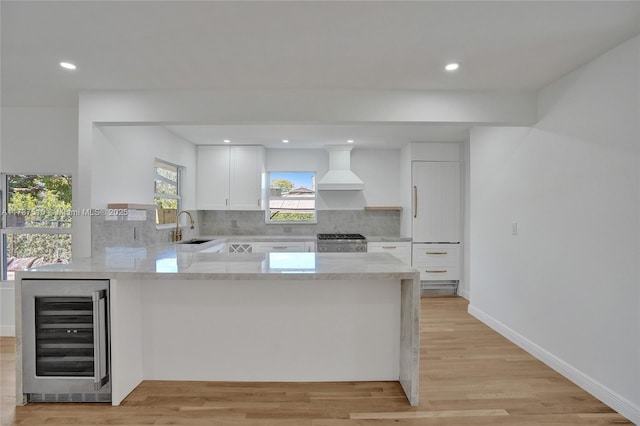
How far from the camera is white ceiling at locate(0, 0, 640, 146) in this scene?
1.73 meters

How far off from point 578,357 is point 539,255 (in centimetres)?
83

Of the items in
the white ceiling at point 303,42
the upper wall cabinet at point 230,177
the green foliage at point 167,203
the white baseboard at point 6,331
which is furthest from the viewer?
the upper wall cabinet at point 230,177

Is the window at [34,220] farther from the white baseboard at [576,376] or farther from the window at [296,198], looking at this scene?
the white baseboard at [576,376]

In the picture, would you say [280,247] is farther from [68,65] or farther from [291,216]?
[68,65]

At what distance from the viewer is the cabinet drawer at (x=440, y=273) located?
4926 millimetres

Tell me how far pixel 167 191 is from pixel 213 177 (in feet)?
2.78

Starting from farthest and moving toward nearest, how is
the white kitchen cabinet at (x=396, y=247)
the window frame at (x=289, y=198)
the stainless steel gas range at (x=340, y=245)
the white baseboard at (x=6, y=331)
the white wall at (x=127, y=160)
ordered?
the window frame at (x=289, y=198) → the white kitchen cabinet at (x=396, y=247) → the stainless steel gas range at (x=340, y=245) → the white baseboard at (x=6, y=331) → the white wall at (x=127, y=160)

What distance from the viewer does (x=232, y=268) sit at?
2.14 m

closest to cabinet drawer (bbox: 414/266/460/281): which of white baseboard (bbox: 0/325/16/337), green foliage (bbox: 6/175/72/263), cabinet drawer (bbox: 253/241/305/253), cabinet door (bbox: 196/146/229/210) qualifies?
cabinet drawer (bbox: 253/241/305/253)

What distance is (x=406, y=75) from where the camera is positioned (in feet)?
8.32

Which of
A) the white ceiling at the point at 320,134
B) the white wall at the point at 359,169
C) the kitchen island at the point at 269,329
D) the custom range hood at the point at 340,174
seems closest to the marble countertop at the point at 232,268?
the kitchen island at the point at 269,329

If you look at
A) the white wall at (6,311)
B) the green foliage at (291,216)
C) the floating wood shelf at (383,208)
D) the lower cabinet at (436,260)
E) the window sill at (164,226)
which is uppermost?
the floating wood shelf at (383,208)

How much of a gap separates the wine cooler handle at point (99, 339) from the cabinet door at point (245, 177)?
3.08 metres

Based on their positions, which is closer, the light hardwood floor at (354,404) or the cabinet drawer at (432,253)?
the light hardwood floor at (354,404)
